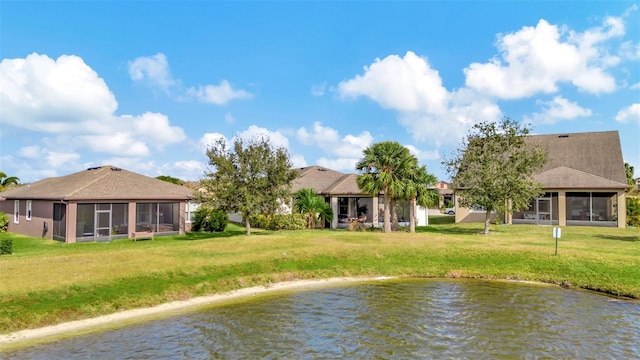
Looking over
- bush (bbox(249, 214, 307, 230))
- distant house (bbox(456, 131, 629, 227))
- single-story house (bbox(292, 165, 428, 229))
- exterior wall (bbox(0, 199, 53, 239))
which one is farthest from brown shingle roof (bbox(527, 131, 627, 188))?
exterior wall (bbox(0, 199, 53, 239))

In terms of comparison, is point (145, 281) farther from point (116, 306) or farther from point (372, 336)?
point (372, 336)

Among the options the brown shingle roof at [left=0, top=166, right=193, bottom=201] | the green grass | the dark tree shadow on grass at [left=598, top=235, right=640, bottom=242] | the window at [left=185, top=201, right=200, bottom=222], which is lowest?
→ the green grass

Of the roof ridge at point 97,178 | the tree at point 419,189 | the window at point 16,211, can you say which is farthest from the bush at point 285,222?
the window at point 16,211

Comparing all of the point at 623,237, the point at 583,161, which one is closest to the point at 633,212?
the point at 583,161

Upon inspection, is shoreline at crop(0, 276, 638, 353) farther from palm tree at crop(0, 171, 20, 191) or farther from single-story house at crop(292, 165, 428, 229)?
palm tree at crop(0, 171, 20, 191)

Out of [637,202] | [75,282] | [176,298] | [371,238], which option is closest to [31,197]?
[75,282]

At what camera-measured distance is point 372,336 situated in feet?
40.3

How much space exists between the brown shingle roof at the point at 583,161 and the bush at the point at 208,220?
2726cm

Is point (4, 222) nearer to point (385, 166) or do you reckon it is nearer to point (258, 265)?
point (258, 265)

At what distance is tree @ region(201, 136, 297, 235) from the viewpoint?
26.3 meters

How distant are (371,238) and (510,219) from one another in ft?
59.2

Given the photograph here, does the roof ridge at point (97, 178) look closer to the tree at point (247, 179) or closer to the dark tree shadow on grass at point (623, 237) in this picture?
the tree at point (247, 179)

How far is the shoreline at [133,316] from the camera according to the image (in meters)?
11.9

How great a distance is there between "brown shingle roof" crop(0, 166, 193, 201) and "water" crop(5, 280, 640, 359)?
17.0 metres
